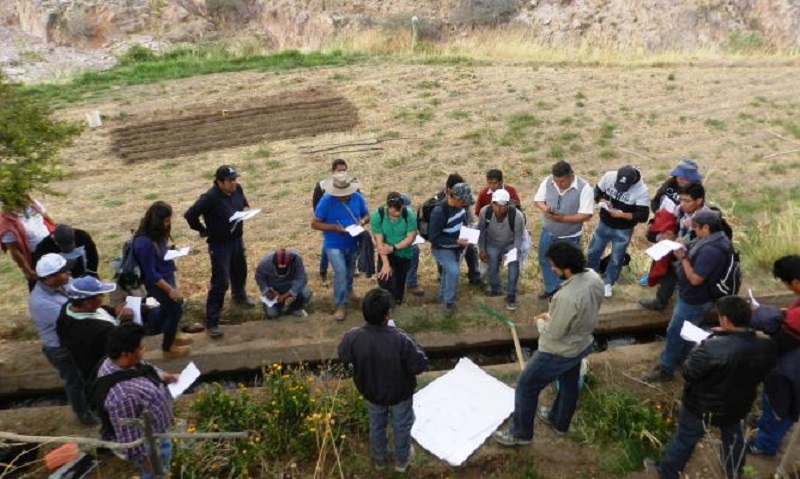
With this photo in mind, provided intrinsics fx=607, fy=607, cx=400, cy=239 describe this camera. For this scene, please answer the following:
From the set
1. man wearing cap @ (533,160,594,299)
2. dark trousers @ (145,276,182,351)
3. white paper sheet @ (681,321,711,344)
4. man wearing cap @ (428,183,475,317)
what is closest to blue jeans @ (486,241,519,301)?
man wearing cap @ (428,183,475,317)

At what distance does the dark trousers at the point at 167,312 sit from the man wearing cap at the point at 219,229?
45 centimetres

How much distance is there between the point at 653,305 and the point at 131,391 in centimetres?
514

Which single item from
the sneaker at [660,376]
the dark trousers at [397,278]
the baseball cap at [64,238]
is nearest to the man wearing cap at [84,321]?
the baseball cap at [64,238]

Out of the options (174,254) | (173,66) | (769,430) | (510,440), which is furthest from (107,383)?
(173,66)

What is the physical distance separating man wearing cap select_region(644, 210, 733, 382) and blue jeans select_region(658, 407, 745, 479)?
112 cm

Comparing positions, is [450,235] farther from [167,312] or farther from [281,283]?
[167,312]

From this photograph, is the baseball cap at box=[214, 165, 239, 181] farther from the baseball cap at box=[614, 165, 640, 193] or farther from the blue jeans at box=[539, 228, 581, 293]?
the baseball cap at box=[614, 165, 640, 193]

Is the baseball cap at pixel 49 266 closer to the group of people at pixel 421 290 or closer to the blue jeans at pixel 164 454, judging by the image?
the group of people at pixel 421 290

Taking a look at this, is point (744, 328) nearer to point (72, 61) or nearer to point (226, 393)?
point (226, 393)

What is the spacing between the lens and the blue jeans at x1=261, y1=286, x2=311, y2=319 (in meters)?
6.50

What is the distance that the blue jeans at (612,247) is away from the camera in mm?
6422

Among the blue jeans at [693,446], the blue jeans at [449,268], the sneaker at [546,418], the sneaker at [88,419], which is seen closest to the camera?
the blue jeans at [693,446]

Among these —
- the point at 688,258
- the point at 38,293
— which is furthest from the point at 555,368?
the point at 38,293

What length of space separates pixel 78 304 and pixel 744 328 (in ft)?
14.7
